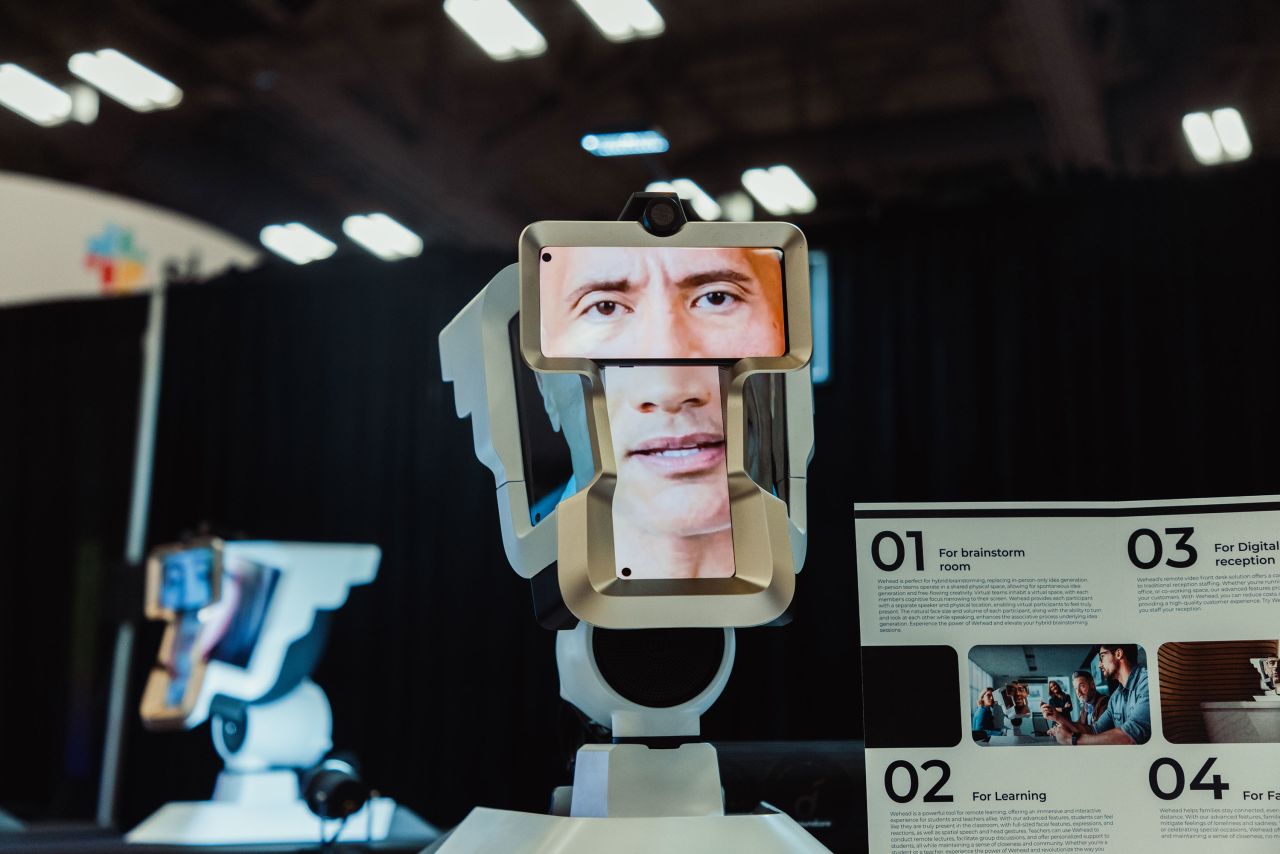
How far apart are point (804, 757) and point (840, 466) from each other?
→ 11.6ft

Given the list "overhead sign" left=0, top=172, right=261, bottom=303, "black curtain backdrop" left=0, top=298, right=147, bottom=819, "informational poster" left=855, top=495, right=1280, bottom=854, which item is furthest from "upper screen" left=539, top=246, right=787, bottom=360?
"overhead sign" left=0, top=172, right=261, bottom=303

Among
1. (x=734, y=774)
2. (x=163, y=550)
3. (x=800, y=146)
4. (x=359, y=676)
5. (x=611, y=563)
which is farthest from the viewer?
(x=800, y=146)

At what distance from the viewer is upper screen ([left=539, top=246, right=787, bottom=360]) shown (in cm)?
136

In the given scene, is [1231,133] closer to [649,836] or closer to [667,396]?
[667,396]

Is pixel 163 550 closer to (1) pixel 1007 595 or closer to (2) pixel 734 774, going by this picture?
(2) pixel 734 774

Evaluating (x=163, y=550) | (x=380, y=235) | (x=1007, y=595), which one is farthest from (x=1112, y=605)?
(x=380, y=235)

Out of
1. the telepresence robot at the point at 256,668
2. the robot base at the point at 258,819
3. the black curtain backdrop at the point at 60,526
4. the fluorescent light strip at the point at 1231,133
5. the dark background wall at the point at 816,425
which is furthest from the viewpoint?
the black curtain backdrop at the point at 60,526

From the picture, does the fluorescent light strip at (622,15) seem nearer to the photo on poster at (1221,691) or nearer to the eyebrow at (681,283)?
the eyebrow at (681,283)

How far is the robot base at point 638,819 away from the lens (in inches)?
52.7

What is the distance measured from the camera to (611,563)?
1.36m

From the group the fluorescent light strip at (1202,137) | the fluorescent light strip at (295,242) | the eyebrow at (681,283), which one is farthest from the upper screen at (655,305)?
the fluorescent light strip at (295,242)

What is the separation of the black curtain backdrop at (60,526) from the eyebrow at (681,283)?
575 cm

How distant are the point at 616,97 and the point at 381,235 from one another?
5.32ft

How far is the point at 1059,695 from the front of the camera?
139 centimetres
